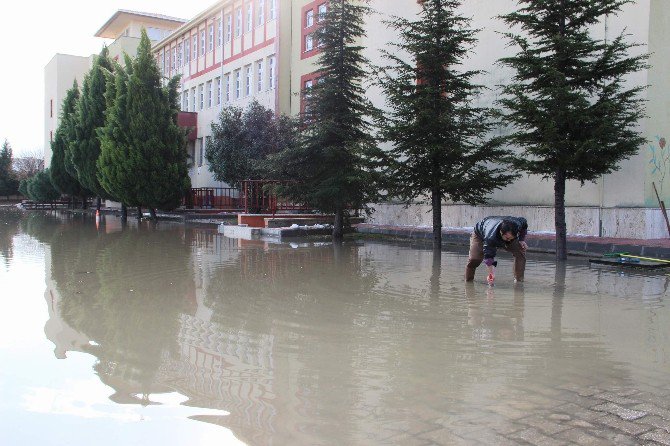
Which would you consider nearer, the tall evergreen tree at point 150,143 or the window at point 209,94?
the tall evergreen tree at point 150,143

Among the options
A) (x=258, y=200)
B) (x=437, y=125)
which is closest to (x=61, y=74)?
(x=258, y=200)

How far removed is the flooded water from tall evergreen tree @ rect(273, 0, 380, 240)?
7813 mm

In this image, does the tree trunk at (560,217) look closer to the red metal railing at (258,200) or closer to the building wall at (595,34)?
the building wall at (595,34)

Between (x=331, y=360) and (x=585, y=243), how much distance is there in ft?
34.8

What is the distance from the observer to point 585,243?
14211mm

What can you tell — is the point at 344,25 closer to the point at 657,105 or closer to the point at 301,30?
the point at 657,105

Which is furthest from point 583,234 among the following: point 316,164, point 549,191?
point 316,164

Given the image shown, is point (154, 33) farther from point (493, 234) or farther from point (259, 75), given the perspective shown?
point (493, 234)

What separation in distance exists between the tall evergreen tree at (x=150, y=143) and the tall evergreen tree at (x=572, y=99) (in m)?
20.1

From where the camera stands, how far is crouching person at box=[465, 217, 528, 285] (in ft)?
27.0

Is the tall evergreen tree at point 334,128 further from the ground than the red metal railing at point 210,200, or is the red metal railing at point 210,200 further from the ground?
the tall evergreen tree at point 334,128

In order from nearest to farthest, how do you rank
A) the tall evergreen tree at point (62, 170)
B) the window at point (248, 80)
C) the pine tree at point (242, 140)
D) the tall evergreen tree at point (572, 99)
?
the tall evergreen tree at point (572, 99) < the pine tree at point (242, 140) < the window at point (248, 80) < the tall evergreen tree at point (62, 170)

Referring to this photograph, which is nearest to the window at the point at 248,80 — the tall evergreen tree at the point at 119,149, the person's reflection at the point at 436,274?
the tall evergreen tree at the point at 119,149

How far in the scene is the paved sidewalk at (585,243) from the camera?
1273 cm
